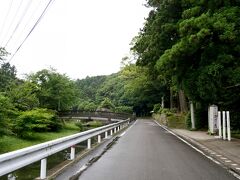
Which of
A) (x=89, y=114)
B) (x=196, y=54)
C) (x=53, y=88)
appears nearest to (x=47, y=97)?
(x=53, y=88)

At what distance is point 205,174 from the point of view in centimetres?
1026

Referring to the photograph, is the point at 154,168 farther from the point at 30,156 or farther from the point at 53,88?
the point at 53,88

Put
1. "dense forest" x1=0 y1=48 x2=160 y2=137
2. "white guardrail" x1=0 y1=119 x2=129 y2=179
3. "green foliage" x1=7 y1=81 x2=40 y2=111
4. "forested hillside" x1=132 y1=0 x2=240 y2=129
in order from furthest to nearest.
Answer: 1. "green foliage" x1=7 y1=81 x2=40 y2=111
2. "dense forest" x1=0 y1=48 x2=160 y2=137
3. "forested hillside" x1=132 y1=0 x2=240 y2=129
4. "white guardrail" x1=0 y1=119 x2=129 y2=179

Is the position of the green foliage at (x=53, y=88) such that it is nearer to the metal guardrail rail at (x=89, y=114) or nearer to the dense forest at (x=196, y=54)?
the metal guardrail rail at (x=89, y=114)

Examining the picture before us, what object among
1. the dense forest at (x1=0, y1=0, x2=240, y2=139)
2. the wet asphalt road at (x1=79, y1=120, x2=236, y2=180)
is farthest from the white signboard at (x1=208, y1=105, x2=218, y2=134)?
the wet asphalt road at (x1=79, y1=120, x2=236, y2=180)

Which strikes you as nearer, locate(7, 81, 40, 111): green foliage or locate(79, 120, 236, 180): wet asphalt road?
locate(79, 120, 236, 180): wet asphalt road

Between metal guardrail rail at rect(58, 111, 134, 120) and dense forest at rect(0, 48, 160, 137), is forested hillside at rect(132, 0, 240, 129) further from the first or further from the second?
metal guardrail rail at rect(58, 111, 134, 120)

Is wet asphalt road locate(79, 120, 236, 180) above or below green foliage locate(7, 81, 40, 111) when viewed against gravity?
below

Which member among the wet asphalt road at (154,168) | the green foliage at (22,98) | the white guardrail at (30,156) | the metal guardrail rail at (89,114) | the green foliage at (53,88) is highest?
the green foliage at (53,88)

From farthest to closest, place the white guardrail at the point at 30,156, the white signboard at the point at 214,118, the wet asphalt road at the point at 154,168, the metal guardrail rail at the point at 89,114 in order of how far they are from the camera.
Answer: the metal guardrail rail at the point at 89,114 < the white signboard at the point at 214,118 < the wet asphalt road at the point at 154,168 < the white guardrail at the point at 30,156

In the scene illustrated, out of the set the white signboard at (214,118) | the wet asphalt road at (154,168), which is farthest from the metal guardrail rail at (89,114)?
the wet asphalt road at (154,168)

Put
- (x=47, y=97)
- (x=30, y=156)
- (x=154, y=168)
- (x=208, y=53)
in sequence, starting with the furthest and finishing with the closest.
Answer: (x=47, y=97), (x=208, y=53), (x=154, y=168), (x=30, y=156)

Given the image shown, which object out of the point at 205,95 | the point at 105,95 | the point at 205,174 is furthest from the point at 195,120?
the point at 105,95

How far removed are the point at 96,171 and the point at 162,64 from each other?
1651cm
